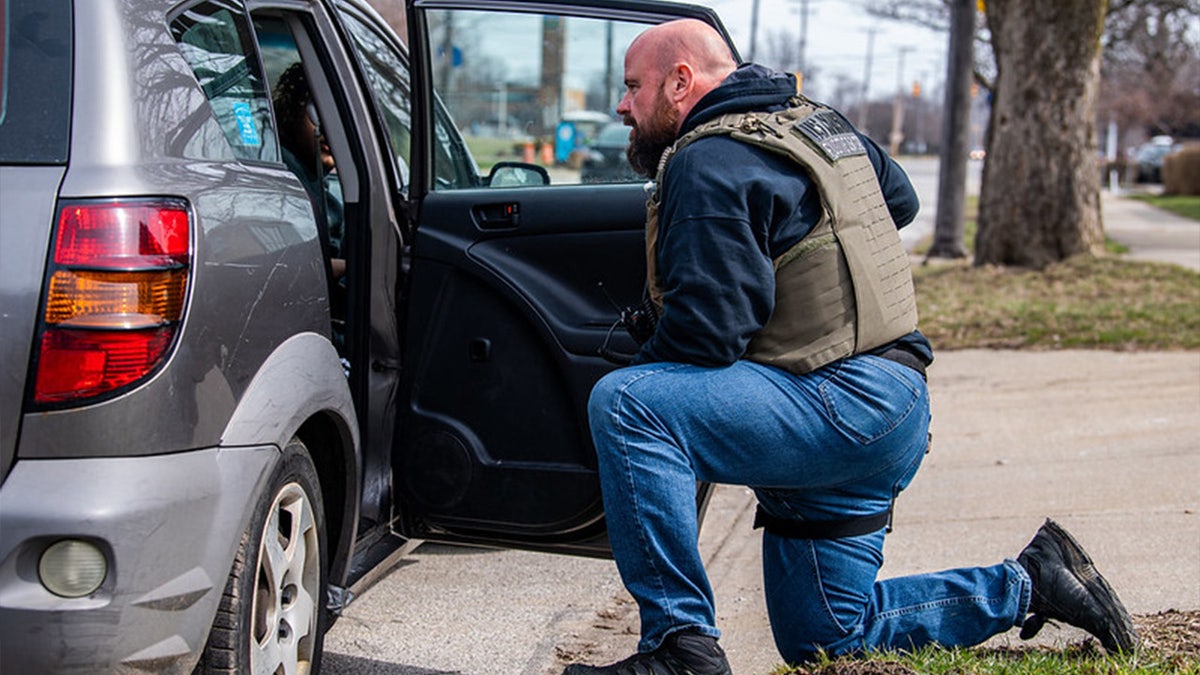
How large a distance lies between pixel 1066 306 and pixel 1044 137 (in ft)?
9.61

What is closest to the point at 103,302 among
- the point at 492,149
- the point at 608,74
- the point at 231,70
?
the point at 231,70

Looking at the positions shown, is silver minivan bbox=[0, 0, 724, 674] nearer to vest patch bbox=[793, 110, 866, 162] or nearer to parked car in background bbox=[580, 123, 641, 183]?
vest patch bbox=[793, 110, 866, 162]

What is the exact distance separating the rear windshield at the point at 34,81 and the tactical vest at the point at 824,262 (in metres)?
1.22

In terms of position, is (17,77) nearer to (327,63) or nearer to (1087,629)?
(327,63)

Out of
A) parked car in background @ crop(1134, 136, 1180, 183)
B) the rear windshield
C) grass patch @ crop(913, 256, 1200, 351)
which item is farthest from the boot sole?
parked car in background @ crop(1134, 136, 1180, 183)

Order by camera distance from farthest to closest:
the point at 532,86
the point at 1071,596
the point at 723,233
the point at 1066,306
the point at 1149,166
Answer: the point at 1149,166 → the point at 1066,306 → the point at 532,86 → the point at 1071,596 → the point at 723,233

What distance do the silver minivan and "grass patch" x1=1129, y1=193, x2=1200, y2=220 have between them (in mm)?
21164

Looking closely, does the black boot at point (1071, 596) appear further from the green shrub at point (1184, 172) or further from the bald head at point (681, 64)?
the green shrub at point (1184, 172)

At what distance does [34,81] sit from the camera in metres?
2.52

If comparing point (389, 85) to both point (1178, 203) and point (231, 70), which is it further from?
point (1178, 203)

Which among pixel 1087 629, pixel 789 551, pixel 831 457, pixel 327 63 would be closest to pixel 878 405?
pixel 831 457

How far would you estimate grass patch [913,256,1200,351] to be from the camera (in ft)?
29.1

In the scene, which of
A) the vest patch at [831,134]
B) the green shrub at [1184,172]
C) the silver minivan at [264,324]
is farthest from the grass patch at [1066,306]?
the green shrub at [1184,172]

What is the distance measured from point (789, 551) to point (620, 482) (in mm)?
593
